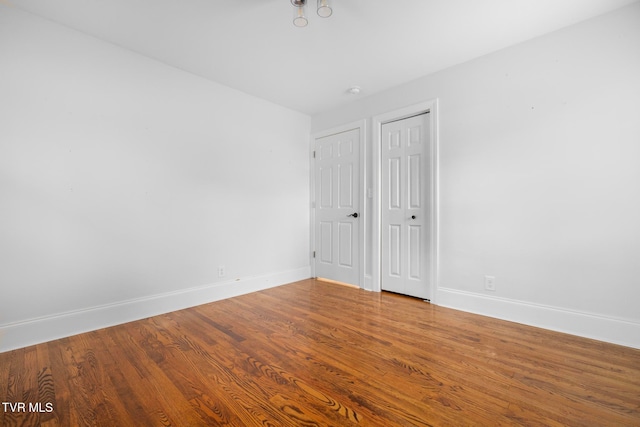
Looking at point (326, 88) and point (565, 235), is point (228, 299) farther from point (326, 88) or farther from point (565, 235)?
point (565, 235)

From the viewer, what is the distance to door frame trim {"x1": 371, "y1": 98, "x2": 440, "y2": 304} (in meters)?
2.94

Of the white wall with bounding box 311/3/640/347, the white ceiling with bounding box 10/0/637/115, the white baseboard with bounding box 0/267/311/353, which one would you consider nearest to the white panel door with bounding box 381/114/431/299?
the white wall with bounding box 311/3/640/347

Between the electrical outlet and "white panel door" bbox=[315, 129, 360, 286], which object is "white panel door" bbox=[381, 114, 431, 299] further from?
the electrical outlet

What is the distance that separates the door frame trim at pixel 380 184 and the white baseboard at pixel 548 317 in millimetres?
287

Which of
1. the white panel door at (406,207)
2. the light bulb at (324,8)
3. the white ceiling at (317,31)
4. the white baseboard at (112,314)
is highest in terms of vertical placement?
the white ceiling at (317,31)

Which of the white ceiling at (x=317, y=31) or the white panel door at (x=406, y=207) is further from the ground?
the white ceiling at (x=317, y=31)

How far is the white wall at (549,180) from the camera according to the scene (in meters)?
2.06

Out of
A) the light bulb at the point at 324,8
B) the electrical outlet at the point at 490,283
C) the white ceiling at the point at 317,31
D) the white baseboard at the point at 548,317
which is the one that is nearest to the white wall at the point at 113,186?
the white ceiling at the point at 317,31

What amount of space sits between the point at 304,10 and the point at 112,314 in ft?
9.90

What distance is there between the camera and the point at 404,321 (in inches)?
97.9

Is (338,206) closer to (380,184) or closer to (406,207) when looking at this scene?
(380,184)

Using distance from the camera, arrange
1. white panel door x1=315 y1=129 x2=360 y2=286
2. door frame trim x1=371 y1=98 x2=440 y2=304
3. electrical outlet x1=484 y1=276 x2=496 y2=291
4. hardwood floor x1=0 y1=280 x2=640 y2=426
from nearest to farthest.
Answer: hardwood floor x1=0 y1=280 x2=640 y2=426, electrical outlet x1=484 y1=276 x2=496 y2=291, door frame trim x1=371 y1=98 x2=440 y2=304, white panel door x1=315 y1=129 x2=360 y2=286

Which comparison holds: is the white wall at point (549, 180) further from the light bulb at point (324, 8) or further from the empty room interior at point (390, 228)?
the light bulb at point (324, 8)

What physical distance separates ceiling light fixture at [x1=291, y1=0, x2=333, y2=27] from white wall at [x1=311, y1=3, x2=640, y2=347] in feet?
5.30
